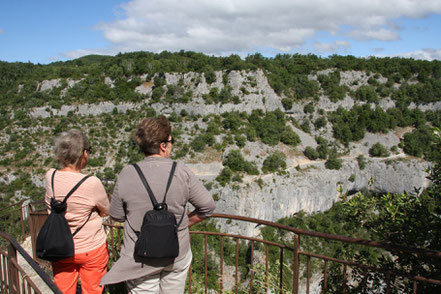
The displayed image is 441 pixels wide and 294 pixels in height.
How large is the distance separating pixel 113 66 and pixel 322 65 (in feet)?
122

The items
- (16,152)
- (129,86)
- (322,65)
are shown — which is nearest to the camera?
(16,152)

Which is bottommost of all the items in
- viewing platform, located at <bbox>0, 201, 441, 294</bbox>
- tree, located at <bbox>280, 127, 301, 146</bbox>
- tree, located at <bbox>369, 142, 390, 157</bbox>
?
tree, located at <bbox>369, 142, 390, 157</bbox>

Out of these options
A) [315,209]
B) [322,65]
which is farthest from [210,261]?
[322,65]

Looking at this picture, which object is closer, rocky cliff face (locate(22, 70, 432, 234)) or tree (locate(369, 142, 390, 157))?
rocky cliff face (locate(22, 70, 432, 234))

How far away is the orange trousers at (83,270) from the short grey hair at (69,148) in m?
0.81

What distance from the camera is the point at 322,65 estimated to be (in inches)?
2206

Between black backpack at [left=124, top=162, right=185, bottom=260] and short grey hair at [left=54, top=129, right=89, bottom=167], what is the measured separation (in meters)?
0.91

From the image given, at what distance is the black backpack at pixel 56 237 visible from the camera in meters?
2.39

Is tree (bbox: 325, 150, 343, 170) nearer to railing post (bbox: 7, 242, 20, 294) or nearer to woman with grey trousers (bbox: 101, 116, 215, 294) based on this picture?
woman with grey trousers (bbox: 101, 116, 215, 294)

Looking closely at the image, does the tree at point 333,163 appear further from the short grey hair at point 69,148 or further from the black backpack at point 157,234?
the black backpack at point 157,234

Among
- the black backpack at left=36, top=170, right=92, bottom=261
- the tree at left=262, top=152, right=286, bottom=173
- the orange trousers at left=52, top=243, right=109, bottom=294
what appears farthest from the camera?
the tree at left=262, top=152, right=286, bottom=173

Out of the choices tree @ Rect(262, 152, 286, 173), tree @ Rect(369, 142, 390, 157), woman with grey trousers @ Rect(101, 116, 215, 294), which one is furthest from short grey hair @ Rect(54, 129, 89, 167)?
tree @ Rect(369, 142, 390, 157)

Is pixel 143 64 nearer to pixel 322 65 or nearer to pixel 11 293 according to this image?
pixel 322 65

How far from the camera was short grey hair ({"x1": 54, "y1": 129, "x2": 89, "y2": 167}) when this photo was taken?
8.23ft
